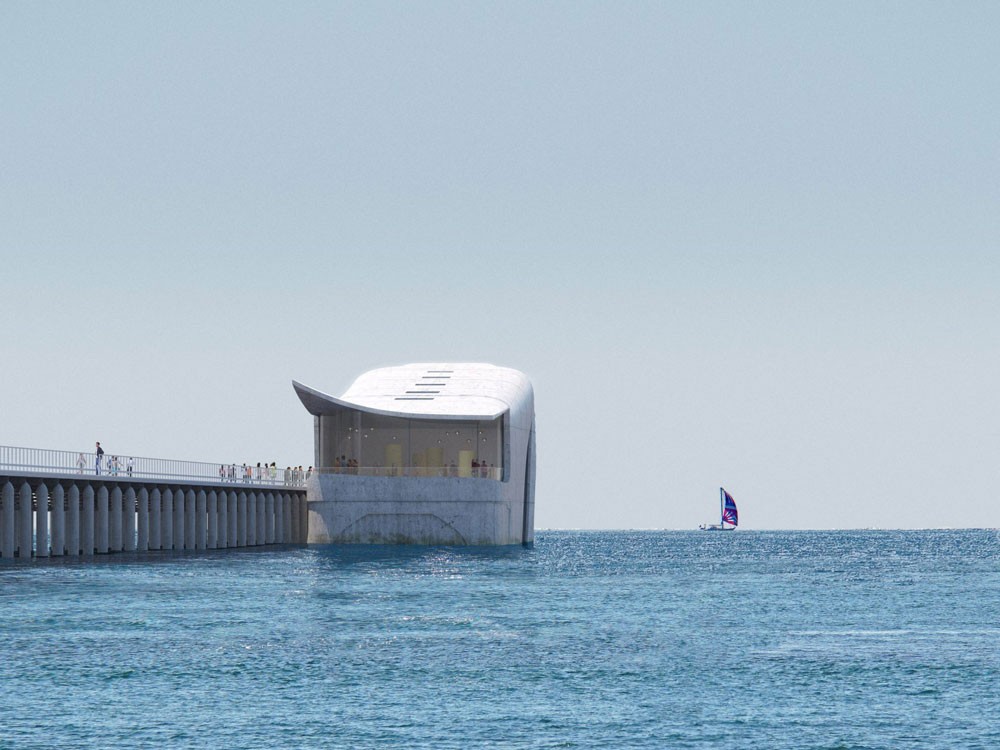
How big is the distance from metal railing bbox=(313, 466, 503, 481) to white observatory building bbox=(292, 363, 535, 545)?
0.06 m

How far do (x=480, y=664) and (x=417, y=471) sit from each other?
189ft

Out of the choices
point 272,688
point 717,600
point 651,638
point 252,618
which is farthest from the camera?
point 717,600

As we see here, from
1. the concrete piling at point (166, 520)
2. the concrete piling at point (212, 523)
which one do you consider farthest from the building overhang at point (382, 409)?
the concrete piling at point (166, 520)

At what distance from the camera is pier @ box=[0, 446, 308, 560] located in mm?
65375

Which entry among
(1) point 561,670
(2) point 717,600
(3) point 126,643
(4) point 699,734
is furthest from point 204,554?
(4) point 699,734

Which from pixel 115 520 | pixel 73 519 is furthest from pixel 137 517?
pixel 73 519

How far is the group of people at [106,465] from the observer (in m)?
69.2

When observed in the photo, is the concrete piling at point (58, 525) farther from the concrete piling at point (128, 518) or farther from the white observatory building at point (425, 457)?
the white observatory building at point (425, 457)

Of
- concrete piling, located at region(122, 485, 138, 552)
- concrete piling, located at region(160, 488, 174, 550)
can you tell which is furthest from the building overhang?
concrete piling, located at region(122, 485, 138, 552)

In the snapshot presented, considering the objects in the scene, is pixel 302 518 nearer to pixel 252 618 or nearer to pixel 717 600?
pixel 717 600

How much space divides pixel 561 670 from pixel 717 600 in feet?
71.6

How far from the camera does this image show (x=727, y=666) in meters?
33.4

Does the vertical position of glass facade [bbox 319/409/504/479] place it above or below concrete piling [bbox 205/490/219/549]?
above

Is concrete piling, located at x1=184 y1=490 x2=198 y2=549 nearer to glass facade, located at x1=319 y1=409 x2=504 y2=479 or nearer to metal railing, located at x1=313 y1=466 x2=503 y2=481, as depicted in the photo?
metal railing, located at x1=313 y1=466 x2=503 y2=481
